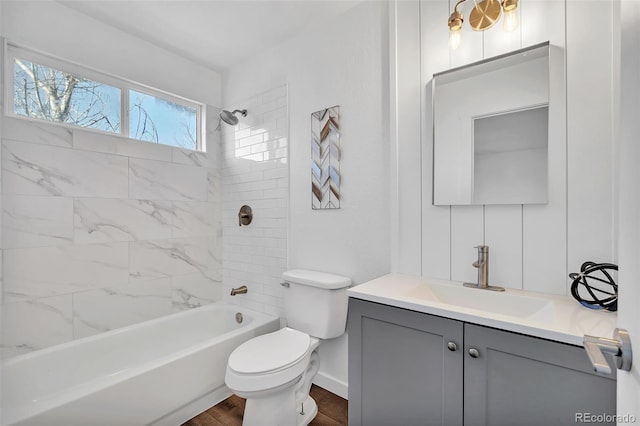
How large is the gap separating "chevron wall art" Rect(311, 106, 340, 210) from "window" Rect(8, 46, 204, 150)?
128 centimetres

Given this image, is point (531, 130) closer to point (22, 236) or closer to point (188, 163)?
point (188, 163)

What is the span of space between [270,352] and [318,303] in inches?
15.9

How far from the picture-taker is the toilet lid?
150 centimetres

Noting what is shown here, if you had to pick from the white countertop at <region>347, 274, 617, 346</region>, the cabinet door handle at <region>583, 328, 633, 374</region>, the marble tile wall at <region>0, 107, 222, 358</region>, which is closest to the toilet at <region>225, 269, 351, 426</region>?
the white countertop at <region>347, 274, 617, 346</region>

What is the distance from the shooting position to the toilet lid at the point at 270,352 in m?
1.50

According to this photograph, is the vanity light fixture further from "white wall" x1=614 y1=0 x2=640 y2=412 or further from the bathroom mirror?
"white wall" x1=614 y1=0 x2=640 y2=412

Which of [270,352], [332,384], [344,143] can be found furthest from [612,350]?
[332,384]

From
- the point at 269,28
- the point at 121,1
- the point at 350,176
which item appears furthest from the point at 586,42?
the point at 121,1

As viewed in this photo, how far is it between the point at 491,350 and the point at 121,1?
2.68 meters

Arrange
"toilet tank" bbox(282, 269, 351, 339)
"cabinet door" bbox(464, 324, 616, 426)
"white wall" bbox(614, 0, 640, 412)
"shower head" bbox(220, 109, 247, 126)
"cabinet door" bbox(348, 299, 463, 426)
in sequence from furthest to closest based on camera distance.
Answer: "shower head" bbox(220, 109, 247, 126) < "toilet tank" bbox(282, 269, 351, 339) < "cabinet door" bbox(348, 299, 463, 426) < "cabinet door" bbox(464, 324, 616, 426) < "white wall" bbox(614, 0, 640, 412)

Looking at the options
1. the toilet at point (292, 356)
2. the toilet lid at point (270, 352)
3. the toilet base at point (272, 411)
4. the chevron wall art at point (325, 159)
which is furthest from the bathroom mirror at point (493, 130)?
the toilet base at point (272, 411)

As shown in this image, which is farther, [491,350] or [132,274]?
[132,274]

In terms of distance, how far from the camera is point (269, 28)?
7.00ft

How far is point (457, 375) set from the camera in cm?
106
